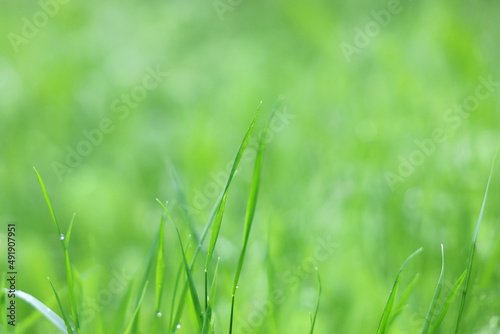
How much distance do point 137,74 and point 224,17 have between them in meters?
1.10

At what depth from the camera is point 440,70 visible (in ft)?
7.29

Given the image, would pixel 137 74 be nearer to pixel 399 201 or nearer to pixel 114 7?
pixel 114 7

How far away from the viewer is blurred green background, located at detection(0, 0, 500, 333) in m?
1.27

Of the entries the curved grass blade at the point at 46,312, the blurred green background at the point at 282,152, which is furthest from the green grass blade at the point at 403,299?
the curved grass blade at the point at 46,312

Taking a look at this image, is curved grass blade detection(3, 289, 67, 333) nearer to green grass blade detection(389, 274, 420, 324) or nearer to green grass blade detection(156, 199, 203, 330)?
green grass blade detection(156, 199, 203, 330)

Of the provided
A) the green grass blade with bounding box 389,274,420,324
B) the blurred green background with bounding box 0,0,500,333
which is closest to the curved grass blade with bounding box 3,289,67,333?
the blurred green background with bounding box 0,0,500,333

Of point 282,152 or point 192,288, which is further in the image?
point 282,152

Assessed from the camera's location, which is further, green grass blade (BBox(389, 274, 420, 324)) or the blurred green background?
the blurred green background

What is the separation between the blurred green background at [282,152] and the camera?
1.27 m

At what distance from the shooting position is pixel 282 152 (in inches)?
80.2

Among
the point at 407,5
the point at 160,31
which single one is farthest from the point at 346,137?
the point at 160,31

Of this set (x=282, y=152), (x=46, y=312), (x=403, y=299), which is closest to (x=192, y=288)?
(x=46, y=312)

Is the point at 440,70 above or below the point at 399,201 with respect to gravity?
above

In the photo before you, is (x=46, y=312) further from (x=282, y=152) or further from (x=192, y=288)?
(x=282, y=152)
